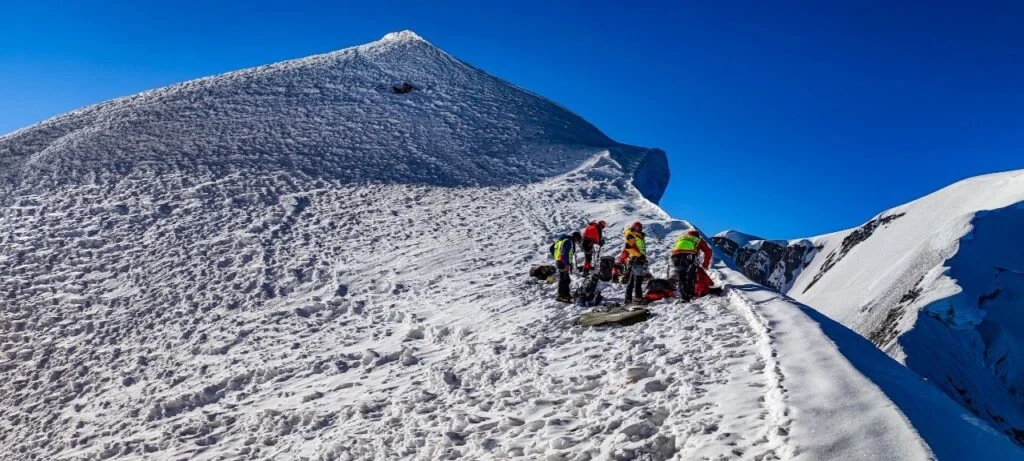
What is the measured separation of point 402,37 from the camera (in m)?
60.0

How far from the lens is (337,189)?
28.3 m

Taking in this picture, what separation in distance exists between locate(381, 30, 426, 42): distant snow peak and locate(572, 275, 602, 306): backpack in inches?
1875

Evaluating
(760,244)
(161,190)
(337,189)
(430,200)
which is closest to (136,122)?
(161,190)

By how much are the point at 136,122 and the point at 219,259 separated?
19.3 meters

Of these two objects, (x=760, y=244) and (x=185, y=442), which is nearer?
(x=185, y=442)

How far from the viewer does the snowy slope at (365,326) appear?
8.30 m

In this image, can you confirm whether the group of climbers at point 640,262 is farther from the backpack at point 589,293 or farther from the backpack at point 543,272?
the backpack at point 543,272

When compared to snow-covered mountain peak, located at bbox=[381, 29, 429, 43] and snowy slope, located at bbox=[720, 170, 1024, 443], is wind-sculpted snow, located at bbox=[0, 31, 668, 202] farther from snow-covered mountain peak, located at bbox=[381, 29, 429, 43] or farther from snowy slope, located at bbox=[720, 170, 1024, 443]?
snowy slope, located at bbox=[720, 170, 1024, 443]

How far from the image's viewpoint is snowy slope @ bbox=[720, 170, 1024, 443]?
40.1 m

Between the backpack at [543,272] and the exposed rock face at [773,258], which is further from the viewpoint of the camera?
the exposed rock face at [773,258]

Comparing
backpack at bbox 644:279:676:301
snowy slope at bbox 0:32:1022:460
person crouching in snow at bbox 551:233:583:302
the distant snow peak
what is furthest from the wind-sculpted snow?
→ backpack at bbox 644:279:676:301

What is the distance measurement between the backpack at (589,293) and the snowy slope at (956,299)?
866 inches

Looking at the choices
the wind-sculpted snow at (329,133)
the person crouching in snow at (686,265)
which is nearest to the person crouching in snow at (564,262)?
the person crouching in snow at (686,265)

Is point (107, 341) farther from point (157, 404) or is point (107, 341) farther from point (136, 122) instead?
point (136, 122)
